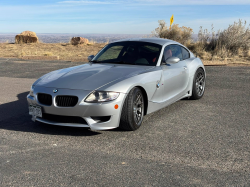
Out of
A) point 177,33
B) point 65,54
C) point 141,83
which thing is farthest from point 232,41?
point 141,83

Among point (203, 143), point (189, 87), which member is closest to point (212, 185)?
point (203, 143)

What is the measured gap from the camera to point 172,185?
3234 mm

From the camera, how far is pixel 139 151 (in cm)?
421

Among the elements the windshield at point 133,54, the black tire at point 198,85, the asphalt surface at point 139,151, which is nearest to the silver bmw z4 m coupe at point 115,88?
the windshield at point 133,54

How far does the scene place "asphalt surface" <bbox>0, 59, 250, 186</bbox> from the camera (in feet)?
11.2

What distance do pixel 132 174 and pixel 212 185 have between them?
848 mm

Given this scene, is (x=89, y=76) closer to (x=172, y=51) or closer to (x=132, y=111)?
(x=132, y=111)

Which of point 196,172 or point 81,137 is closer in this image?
point 196,172

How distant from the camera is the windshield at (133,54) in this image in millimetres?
6051

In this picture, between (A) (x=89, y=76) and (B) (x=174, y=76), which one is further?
(B) (x=174, y=76)

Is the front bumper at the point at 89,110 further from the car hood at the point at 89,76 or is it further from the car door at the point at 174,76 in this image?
the car door at the point at 174,76

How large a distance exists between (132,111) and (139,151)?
80 centimetres

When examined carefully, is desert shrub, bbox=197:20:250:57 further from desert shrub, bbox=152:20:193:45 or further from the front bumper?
the front bumper

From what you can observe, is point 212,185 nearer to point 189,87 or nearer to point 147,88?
point 147,88
